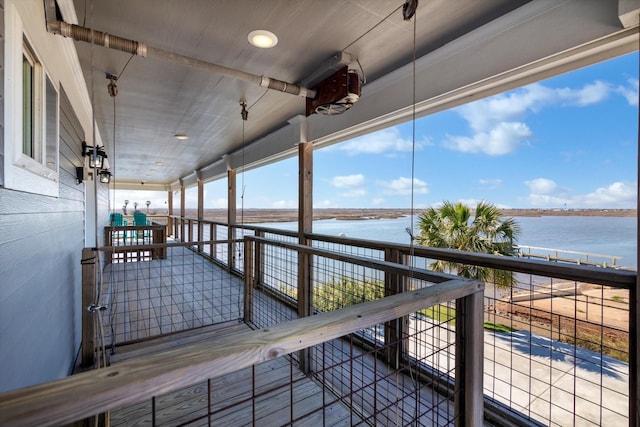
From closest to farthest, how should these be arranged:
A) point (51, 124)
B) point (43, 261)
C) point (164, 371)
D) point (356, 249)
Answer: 1. point (164, 371)
2. point (43, 261)
3. point (51, 124)
4. point (356, 249)

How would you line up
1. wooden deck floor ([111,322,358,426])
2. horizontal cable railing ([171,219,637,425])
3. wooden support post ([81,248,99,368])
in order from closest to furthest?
horizontal cable railing ([171,219,637,425]) < wooden deck floor ([111,322,358,426]) < wooden support post ([81,248,99,368])

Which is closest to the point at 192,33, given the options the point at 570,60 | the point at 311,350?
the point at 570,60

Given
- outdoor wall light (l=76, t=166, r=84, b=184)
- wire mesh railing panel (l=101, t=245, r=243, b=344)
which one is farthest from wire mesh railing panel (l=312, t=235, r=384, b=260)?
outdoor wall light (l=76, t=166, r=84, b=184)

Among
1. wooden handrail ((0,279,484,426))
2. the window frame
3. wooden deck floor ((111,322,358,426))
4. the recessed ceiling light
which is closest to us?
wooden handrail ((0,279,484,426))

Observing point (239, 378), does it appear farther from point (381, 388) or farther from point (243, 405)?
point (381, 388)

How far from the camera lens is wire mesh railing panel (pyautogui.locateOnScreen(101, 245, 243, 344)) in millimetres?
2990

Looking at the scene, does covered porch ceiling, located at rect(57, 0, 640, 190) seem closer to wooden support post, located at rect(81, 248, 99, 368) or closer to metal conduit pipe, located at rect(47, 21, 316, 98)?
metal conduit pipe, located at rect(47, 21, 316, 98)

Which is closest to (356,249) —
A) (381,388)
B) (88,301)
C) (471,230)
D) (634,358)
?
(381,388)

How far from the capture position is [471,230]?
4305 mm

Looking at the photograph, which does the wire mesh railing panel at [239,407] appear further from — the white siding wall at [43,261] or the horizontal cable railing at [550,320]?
the horizontal cable railing at [550,320]

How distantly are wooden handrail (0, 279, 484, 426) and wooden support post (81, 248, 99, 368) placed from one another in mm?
2245

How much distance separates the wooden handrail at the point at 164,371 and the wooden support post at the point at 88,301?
2.24 metres

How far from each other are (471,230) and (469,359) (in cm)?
367

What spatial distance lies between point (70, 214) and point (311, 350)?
7.56 ft
